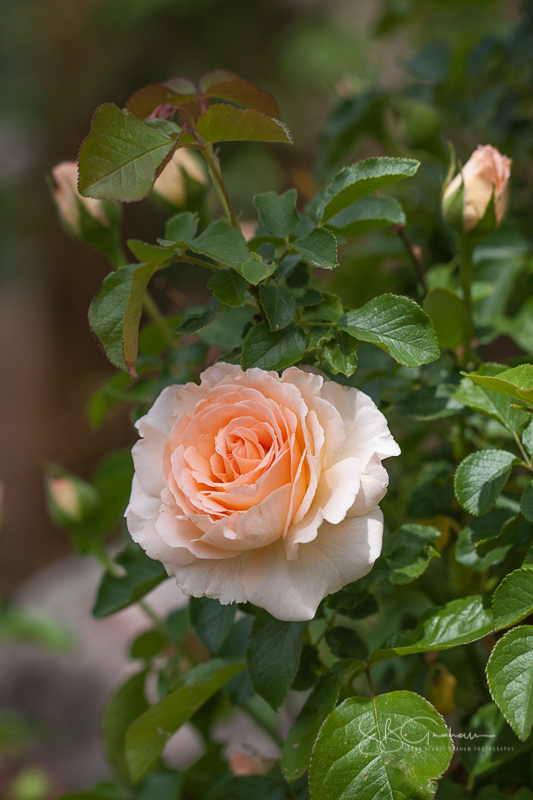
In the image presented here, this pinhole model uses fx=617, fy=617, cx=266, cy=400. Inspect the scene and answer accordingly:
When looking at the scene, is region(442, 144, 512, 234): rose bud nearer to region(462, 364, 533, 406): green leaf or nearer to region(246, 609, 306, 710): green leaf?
region(462, 364, 533, 406): green leaf

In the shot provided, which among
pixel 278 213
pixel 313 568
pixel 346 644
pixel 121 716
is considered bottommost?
pixel 121 716

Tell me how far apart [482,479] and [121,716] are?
1.37ft

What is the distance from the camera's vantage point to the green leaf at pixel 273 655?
1.09 ft

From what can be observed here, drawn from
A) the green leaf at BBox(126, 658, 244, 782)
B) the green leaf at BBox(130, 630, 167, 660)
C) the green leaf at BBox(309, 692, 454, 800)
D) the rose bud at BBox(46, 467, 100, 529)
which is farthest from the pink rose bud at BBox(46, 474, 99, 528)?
the green leaf at BBox(309, 692, 454, 800)

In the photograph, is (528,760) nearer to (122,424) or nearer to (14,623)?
(14,623)

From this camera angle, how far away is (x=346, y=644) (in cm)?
37

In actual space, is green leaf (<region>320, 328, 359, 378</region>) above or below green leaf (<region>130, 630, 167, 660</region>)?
above

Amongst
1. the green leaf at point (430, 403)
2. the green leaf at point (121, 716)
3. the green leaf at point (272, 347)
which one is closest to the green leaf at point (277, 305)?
the green leaf at point (272, 347)

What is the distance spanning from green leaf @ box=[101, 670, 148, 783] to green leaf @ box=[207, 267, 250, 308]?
1.34ft

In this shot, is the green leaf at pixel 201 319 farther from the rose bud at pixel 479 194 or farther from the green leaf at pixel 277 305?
the rose bud at pixel 479 194

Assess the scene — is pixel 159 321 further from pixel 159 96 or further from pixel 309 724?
pixel 309 724

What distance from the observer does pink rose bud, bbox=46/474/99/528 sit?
21.8 inches

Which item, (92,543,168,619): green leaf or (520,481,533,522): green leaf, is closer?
(520,481,533,522): green leaf

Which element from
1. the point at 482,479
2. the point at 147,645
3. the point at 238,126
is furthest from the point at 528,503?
the point at 147,645
